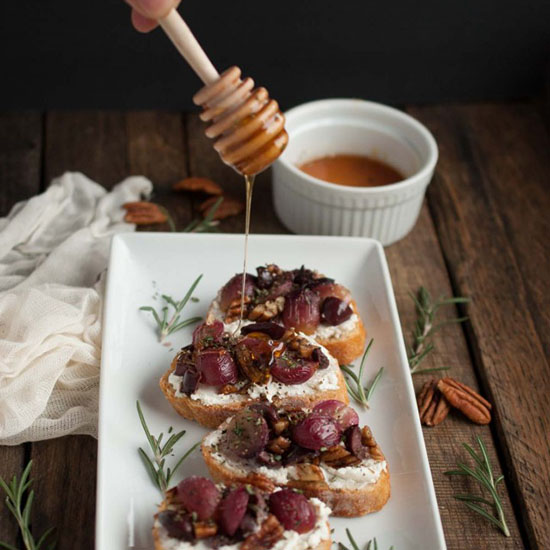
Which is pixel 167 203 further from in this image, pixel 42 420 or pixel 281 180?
pixel 42 420

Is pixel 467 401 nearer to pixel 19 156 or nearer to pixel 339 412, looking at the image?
pixel 339 412

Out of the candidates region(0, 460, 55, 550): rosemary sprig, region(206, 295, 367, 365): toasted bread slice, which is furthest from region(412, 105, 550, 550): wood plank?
region(0, 460, 55, 550): rosemary sprig

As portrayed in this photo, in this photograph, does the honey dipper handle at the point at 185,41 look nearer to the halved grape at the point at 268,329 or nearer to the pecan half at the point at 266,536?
the halved grape at the point at 268,329

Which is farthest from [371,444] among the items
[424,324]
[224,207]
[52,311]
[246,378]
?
[224,207]

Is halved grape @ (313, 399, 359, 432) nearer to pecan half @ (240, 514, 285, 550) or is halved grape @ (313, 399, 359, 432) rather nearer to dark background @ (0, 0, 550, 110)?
pecan half @ (240, 514, 285, 550)

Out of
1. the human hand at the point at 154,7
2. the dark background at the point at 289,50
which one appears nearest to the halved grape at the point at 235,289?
the human hand at the point at 154,7

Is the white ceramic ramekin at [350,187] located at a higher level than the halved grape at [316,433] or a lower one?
higher
